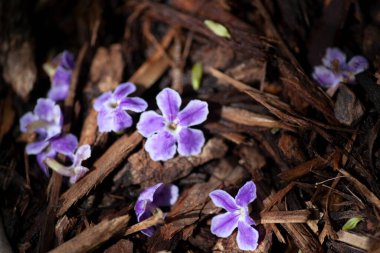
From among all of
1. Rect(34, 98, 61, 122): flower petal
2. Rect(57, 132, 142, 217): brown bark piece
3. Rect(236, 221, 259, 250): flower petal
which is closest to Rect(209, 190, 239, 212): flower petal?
Rect(236, 221, 259, 250): flower petal

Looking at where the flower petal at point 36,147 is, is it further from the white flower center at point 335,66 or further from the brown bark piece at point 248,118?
the white flower center at point 335,66

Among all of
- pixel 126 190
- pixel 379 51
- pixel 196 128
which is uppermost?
pixel 379 51

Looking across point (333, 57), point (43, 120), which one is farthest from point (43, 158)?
point (333, 57)

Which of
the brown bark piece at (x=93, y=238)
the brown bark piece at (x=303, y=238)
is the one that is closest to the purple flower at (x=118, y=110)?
the brown bark piece at (x=93, y=238)

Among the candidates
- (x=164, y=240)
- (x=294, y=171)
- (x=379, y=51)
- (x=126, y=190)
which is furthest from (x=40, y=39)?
(x=379, y=51)

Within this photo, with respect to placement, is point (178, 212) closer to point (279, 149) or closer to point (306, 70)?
point (279, 149)

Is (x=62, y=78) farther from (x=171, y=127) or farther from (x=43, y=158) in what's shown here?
(x=171, y=127)
